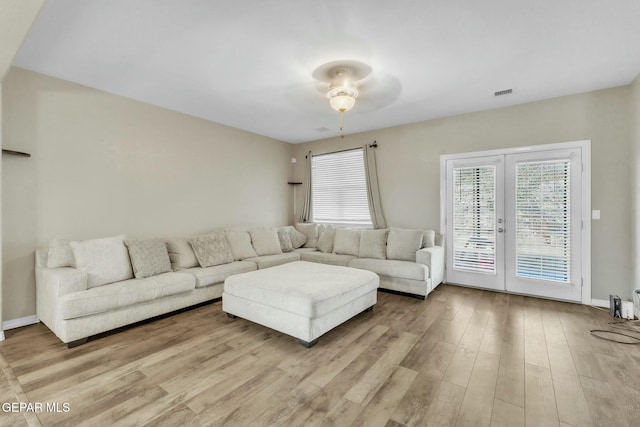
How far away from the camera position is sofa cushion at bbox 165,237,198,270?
382 cm

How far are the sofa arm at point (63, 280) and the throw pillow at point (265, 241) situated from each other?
2.42 metres

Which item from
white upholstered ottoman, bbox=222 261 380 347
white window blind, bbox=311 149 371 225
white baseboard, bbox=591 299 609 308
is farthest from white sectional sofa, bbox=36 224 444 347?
white baseboard, bbox=591 299 609 308

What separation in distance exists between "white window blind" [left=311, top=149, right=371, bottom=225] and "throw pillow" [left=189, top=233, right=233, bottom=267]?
244cm

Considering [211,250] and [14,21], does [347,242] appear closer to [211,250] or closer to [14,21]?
[211,250]

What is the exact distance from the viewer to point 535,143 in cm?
397

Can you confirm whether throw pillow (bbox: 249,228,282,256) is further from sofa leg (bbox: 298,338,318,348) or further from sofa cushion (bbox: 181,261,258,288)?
sofa leg (bbox: 298,338,318,348)

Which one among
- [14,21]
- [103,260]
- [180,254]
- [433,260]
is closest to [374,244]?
[433,260]

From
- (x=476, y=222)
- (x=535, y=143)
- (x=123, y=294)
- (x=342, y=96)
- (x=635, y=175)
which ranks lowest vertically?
(x=123, y=294)

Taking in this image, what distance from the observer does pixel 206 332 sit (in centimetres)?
293

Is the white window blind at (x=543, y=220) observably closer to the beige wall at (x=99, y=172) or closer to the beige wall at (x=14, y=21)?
the beige wall at (x=99, y=172)

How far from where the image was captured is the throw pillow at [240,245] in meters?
4.48

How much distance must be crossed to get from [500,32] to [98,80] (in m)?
4.09

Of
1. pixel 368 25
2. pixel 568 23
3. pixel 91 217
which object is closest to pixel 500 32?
pixel 568 23

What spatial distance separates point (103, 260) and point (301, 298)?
2.19 meters
